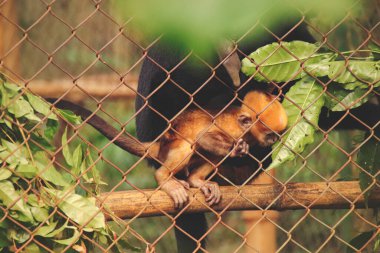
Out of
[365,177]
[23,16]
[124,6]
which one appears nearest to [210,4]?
[124,6]

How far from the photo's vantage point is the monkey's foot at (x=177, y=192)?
192 centimetres

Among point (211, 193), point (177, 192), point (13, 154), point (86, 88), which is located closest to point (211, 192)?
point (211, 193)

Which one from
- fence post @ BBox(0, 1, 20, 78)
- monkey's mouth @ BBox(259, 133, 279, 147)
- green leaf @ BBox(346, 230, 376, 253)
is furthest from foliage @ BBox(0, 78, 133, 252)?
fence post @ BBox(0, 1, 20, 78)

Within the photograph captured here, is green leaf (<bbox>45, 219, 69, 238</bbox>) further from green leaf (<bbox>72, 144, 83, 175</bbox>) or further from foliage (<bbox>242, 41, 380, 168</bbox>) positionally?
foliage (<bbox>242, 41, 380, 168</bbox>)

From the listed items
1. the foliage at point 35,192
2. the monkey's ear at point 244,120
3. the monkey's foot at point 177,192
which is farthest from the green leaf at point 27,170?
the monkey's ear at point 244,120

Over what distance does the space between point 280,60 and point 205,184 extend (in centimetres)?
50

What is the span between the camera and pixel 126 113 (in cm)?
462

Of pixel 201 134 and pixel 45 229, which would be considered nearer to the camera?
pixel 45 229

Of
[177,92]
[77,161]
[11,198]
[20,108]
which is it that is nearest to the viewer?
[11,198]

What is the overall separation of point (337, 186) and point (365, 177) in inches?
4.3

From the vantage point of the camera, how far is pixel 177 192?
1931 millimetres

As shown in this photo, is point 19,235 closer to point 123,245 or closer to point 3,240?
point 3,240

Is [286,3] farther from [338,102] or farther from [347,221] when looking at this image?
[347,221]

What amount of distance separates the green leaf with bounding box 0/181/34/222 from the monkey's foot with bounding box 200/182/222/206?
67cm
